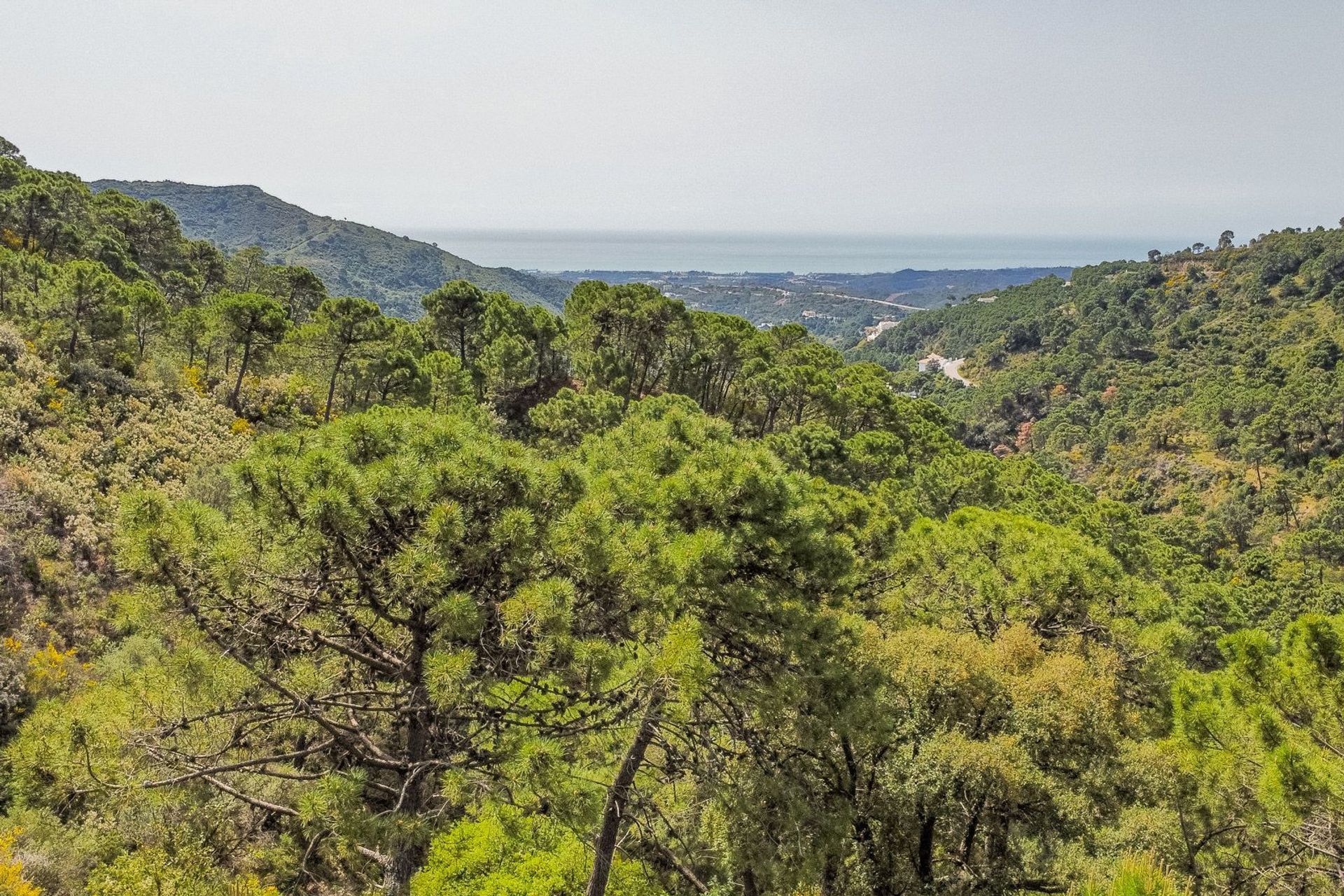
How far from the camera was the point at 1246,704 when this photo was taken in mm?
7402

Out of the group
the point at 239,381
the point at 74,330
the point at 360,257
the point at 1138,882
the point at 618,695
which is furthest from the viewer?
the point at 360,257

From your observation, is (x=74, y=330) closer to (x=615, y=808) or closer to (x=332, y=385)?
(x=332, y=385)

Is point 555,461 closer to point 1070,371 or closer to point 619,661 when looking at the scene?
point 619,661

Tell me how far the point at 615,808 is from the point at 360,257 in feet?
635

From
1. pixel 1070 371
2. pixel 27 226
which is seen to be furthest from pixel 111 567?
pixel 1070 371

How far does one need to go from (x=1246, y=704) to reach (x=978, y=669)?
9.06 feet

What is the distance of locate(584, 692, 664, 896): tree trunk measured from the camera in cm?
595

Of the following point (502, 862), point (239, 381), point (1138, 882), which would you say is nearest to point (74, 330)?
point (239, 381)

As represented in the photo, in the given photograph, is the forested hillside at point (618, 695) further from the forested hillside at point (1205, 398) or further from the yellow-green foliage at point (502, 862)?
the forested hillside at point (1205, 398)

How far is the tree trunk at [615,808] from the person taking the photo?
19.5ft

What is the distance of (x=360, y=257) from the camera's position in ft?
568

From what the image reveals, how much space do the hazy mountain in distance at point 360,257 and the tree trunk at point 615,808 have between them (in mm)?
152908

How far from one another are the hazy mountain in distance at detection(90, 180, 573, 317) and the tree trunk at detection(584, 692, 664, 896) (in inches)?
6020

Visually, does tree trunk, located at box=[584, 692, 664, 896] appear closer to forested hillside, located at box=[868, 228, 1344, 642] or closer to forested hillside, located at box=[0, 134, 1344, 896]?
forested hillside, located at box=[0, 134, 1344, 896]
